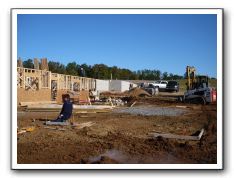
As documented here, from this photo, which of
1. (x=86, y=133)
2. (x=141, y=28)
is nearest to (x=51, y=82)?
(x=86, y=133)

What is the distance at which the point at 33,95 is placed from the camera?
6.28 meters

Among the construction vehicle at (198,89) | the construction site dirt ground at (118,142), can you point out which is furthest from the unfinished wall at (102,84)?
the construction vehicle at (198,89)

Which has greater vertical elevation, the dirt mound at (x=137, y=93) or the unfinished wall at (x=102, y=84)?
the unfinished wall at (x=102, y=84)

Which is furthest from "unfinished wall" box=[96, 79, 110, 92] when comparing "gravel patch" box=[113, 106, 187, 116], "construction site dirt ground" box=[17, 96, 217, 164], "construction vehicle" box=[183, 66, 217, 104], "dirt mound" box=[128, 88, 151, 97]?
"construction vehicle" box=[183, 66, 217, 104]

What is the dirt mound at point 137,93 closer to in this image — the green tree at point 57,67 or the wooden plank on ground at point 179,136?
the green tree at point 57,67

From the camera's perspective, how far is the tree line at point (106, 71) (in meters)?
5.56

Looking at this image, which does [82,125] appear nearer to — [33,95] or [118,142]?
[118,142]

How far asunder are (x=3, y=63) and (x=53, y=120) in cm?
122

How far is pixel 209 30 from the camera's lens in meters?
5.20

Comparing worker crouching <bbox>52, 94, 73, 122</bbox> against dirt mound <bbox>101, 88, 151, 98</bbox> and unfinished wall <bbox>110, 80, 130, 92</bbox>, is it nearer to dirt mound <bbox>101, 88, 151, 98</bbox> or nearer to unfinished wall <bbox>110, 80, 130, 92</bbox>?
unfinished wall <bbox>110, 80, 130, 92</bbox>

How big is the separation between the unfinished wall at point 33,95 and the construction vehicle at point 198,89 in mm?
2152

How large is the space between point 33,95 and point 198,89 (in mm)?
2576

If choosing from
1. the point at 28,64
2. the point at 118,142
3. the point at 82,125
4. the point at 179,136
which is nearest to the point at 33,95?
the point at 28,64

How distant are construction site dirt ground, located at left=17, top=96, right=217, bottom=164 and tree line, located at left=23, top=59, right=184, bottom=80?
63 centimetres
